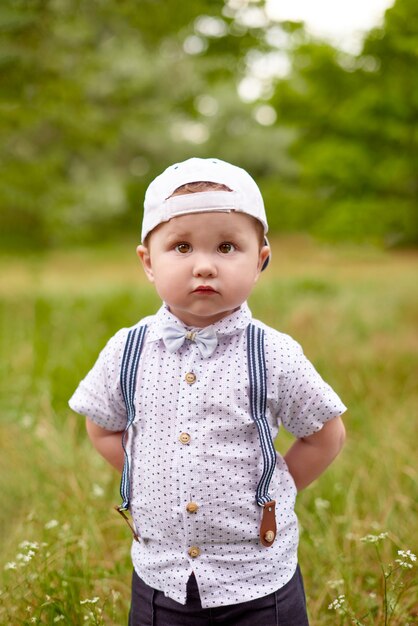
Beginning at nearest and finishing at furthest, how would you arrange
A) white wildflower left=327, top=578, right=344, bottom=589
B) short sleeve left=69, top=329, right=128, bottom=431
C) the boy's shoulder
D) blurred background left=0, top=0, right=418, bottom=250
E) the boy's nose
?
the boy's nose
the boy's shoulder
short sleeve left=69, top=329, right=128, bottom=431
white wildflower left=327, top=578, right=344, bottom=589
blurred background left=0, top=0, right=418, bottom=250

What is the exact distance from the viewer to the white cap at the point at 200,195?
5.65 feet

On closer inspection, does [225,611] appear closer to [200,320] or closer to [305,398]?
[305,398]

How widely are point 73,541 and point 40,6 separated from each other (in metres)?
4.09

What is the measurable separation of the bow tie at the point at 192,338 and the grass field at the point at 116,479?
79 centimetres

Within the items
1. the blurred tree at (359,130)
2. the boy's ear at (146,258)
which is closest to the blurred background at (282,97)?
the blurred tree at (359,130)

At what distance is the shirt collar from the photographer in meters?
1.83

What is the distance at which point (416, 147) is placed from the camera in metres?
6.09

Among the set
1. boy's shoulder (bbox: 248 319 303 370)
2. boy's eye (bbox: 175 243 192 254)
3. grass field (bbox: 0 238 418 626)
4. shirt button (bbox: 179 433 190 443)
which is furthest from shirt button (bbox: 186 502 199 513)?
A: boy's eye (bbox: 175 243 192 254)

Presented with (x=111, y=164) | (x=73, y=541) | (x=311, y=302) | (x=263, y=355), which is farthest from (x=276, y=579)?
(x=111, y=164)

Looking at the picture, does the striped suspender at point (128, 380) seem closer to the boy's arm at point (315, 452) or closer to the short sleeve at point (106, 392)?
the short sleeve at point (106, 392)

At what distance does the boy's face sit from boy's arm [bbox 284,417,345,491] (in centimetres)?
43

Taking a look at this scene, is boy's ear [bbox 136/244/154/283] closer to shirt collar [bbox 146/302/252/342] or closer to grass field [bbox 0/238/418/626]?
shirt collar [bbox 146/302/252/342]

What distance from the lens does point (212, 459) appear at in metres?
1.77

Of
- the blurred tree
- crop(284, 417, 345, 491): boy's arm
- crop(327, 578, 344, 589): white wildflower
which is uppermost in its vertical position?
the blurred tree
